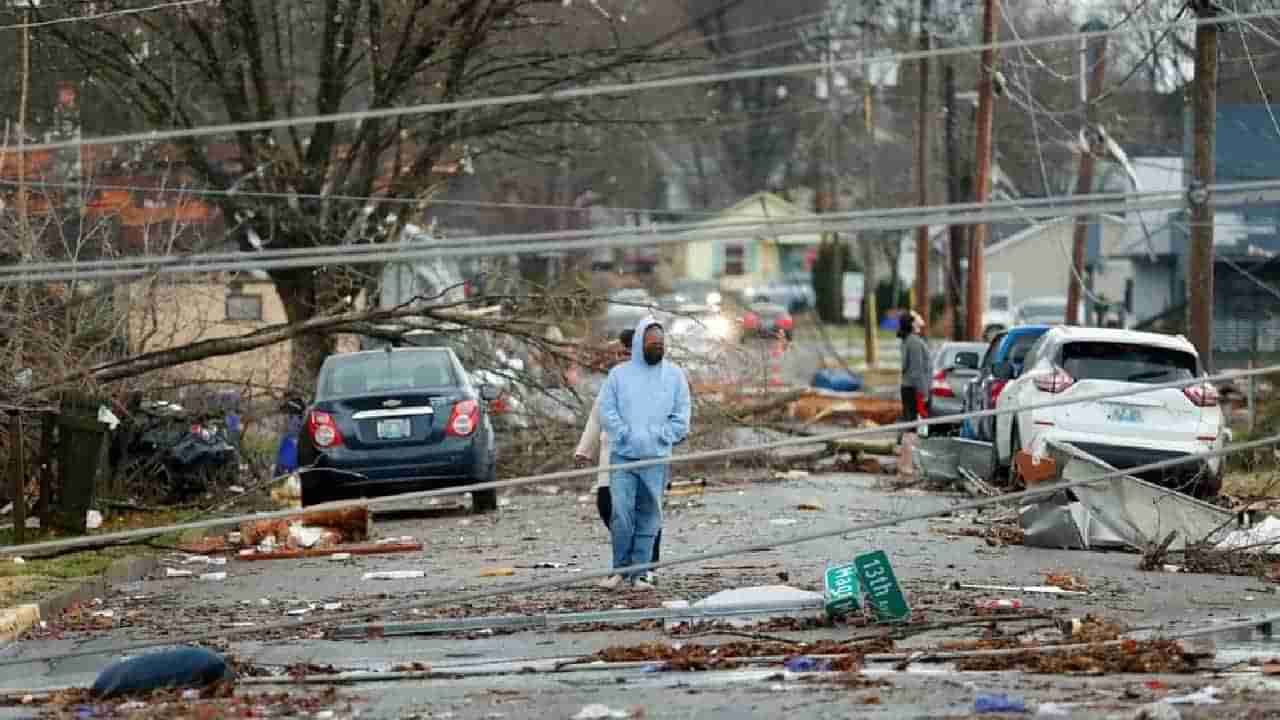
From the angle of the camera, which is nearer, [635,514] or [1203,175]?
[635,514]

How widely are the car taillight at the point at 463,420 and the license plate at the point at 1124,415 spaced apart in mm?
5916

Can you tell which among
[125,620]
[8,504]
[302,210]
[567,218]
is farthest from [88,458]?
[567,218]

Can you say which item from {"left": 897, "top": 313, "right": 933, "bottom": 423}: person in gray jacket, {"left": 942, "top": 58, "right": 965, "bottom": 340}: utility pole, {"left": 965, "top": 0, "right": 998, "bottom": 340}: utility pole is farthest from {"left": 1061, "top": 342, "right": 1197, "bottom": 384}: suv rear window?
{"left": 942, "top": 58, "right": 965, "bottom": 340}: utility pole

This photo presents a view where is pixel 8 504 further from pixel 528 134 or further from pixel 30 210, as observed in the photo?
pixel 528 134

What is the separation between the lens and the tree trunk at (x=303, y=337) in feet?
86.5

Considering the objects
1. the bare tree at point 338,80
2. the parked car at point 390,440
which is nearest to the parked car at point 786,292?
the bare tree at point 338,80

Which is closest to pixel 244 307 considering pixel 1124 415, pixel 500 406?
pixel 500 406

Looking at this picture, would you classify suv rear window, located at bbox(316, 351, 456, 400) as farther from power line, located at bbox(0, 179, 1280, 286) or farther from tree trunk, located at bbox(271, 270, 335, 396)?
power line, located at bbox(0, 179, 1280, 286)

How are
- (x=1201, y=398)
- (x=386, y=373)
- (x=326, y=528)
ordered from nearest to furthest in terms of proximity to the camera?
(x=326, y=528), (x=1201, y=398), (x=386, y=373)

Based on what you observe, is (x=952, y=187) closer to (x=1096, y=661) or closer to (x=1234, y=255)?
(x=1234, y=255)

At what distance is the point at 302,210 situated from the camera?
29797 mm

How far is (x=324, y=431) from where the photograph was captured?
20922mm

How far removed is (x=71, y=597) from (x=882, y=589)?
584 cm

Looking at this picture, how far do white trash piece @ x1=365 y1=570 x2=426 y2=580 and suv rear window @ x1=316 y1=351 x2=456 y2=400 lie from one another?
5.61 meters
